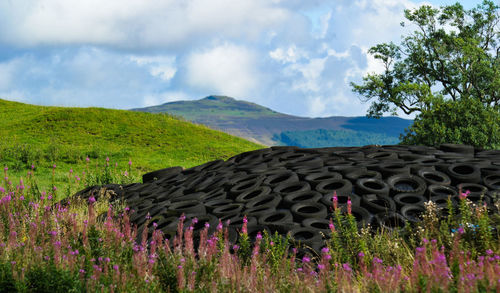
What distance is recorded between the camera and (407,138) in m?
20.9

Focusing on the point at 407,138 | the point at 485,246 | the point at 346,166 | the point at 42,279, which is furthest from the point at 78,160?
the point at 485,246

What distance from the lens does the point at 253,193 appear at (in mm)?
9078

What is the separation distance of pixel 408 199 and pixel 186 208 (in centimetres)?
409

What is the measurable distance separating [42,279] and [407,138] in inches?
745

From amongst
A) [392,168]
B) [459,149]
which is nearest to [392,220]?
[392,168]

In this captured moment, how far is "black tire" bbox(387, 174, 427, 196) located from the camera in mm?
8000

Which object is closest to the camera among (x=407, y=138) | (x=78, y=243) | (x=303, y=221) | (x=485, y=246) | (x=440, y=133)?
(x=485, y=246)

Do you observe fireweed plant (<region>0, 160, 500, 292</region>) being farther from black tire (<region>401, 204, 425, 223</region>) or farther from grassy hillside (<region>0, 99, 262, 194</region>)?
grassy hillside (<region>0, 99, 262, 194</region>)

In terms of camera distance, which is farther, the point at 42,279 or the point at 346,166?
the point at 346,166

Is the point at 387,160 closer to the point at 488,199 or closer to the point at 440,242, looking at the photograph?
the point at 488,199

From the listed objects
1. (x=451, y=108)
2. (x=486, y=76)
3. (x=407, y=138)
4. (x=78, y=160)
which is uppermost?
(x=486, y=76)

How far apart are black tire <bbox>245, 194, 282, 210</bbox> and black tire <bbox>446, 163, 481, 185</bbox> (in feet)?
10.9

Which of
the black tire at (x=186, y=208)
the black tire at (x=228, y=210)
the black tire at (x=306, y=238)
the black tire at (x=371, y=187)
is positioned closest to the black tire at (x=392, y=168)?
the black tire at (x=371, y=187)

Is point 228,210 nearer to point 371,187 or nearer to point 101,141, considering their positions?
point 371,187
